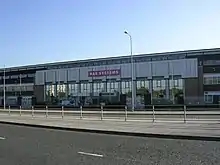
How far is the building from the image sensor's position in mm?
79375

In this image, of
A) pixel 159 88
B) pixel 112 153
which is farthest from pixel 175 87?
pixel 112 153

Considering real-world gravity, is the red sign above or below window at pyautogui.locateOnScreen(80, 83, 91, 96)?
above

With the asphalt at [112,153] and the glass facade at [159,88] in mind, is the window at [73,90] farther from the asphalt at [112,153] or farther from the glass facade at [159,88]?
the asphalt at [112,153]

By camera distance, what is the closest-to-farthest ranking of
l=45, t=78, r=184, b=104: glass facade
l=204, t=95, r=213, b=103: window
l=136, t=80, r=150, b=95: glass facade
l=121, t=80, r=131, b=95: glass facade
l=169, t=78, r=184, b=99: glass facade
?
l=204, t=95, r=213, b=103: window
l=169, t=78, r=184, b=99: glass facade
l=45, t=78, r=184, b=104: glass facade
l=136, t=80, r=150, b=95: glass facade
l=121, t=80, r=131, b=95: glass facade

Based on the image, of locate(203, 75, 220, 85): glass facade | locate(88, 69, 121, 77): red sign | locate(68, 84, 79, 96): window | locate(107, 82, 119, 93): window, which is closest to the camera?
locate(203, 75, 220, 85): glass facade

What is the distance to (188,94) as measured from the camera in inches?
3167

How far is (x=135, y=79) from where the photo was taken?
8594cm

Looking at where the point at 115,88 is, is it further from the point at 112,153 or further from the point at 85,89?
the point at 112,153

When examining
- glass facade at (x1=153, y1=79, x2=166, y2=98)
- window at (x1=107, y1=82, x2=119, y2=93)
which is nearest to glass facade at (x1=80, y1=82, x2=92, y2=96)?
window at (x1=107, y1=82, x2=119, y2=93)

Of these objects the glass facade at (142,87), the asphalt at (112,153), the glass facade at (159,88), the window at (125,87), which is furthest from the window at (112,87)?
the asphalt at (112,153)

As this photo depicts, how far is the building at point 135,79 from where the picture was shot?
79375 millimetres

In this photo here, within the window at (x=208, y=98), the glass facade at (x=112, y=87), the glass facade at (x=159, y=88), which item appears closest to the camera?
the window at (x=208, y=98)

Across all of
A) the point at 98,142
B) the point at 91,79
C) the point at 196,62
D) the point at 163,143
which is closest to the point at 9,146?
the point at 98,142

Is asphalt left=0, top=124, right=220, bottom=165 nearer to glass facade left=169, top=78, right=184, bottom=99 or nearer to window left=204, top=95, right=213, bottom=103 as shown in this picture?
window left=204, top=95, right=213, bottom=103
